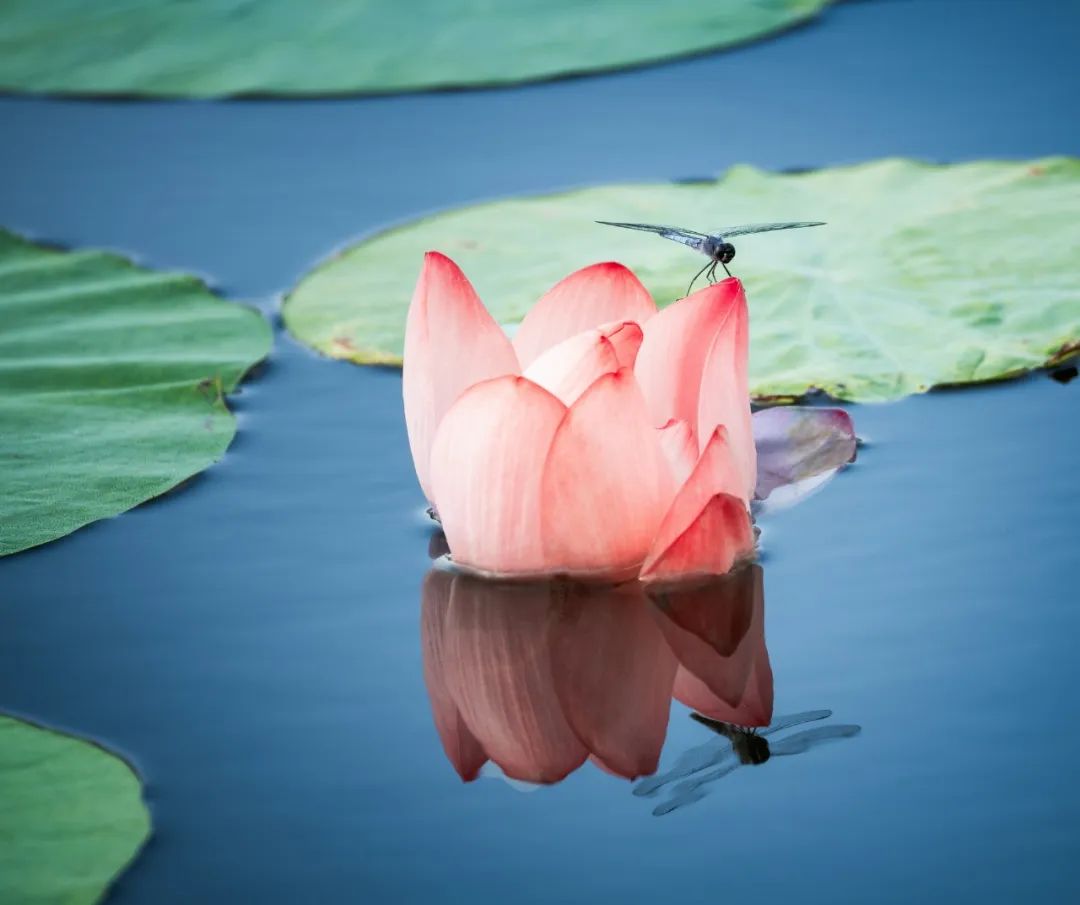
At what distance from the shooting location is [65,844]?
111cm

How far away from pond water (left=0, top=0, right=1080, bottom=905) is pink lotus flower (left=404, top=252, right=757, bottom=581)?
0.10 meters

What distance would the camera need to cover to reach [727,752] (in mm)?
1213

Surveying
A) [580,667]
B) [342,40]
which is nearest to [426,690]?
[580,667]

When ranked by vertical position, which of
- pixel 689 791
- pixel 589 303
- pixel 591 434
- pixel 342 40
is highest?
pixel 342 40

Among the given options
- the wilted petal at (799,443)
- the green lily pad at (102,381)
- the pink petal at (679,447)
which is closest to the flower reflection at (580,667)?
the pink petal at (679,447)

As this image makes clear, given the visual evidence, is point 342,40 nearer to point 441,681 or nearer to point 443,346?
point 443,346

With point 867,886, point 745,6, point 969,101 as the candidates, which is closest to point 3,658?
point 867,886

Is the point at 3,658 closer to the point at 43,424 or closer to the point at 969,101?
the point at 43,424

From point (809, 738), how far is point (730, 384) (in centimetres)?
36

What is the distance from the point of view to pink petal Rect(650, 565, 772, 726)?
128cm

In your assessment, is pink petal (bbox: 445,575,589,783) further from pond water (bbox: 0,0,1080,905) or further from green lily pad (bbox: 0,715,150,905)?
green lily pad (bbox: 0,715,150,905)

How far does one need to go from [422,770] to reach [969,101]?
2128 mm

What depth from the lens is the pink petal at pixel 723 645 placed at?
1282 millimetres

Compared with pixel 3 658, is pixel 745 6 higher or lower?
higher
